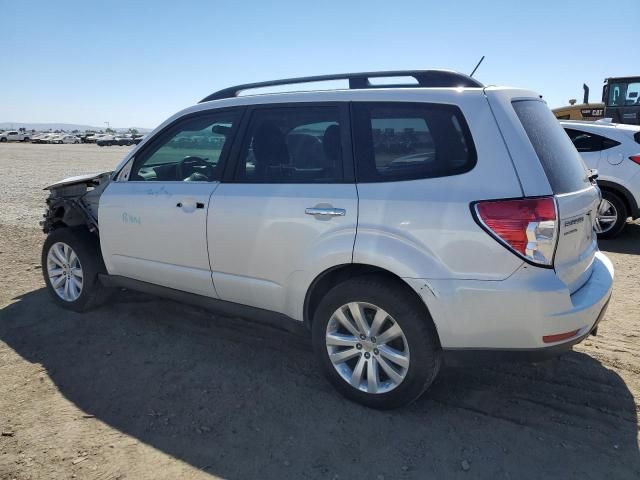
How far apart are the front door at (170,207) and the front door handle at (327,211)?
86 cm

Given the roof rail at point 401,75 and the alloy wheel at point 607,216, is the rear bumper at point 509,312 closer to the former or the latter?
the roof rail at point 401,75

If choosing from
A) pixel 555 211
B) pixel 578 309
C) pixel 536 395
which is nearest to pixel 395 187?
pixel 555 211

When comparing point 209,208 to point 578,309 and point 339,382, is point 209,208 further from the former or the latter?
point 578,309

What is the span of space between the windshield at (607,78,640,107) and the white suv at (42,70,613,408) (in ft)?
39.3

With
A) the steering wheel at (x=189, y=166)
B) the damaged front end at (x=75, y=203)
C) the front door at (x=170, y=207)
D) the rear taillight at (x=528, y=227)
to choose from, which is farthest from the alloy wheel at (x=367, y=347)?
the damaged front end at (x=75, y=203)

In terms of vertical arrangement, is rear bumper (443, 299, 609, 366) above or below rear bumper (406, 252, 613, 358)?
below

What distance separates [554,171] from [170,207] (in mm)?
2572

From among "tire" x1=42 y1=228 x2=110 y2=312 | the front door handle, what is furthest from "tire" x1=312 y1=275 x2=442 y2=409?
"tire" x1=42 y1=228 x2=110 y2=312

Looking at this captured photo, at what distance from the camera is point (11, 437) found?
2.97 meters

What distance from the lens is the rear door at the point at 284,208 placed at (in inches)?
123

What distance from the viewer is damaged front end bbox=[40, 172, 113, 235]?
15.7ft

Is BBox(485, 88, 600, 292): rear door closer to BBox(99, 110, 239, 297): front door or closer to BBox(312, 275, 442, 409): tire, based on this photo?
BBox(312, 275, 442, 409): tire

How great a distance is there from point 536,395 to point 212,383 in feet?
6.81

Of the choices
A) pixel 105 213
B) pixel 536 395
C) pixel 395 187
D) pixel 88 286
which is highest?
pixel 395 187
